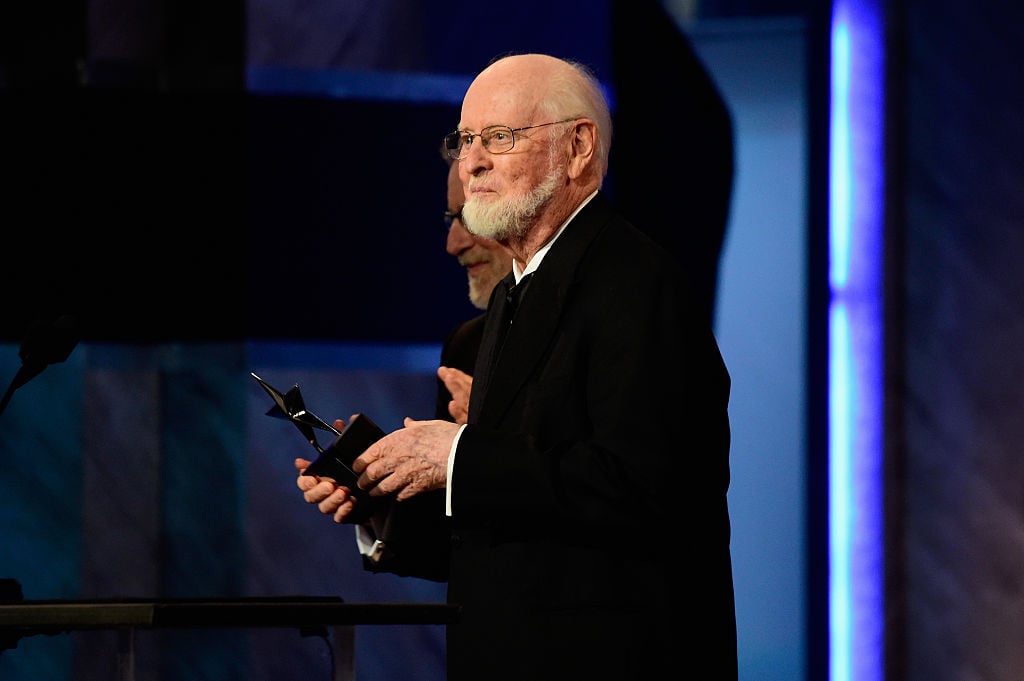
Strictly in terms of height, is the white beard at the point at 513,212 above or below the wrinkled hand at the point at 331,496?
above

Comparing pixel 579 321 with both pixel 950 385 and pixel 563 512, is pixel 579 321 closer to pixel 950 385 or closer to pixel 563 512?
pixel 563 512

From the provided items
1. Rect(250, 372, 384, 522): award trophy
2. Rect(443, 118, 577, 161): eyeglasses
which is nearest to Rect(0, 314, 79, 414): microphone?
Rect(250, 372, 384, 522): award trophy

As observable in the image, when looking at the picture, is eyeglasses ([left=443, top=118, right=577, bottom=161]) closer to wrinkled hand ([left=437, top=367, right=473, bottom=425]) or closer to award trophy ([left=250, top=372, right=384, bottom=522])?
award trophy ([left=250, top=372, right=384, bottom=522])

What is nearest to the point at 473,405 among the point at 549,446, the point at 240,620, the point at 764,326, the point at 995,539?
the point at 549,446

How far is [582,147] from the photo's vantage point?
2.20 m

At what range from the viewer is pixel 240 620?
1858mm

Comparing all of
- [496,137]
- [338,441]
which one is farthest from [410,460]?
[496,137]

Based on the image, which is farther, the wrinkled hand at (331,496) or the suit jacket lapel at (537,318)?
the wrinkled hand at (331,496)

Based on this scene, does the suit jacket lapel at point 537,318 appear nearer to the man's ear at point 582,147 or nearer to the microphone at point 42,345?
the man's ear at point 582,147

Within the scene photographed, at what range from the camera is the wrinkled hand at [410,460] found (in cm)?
186

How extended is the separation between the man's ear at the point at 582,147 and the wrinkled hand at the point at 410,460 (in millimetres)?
549

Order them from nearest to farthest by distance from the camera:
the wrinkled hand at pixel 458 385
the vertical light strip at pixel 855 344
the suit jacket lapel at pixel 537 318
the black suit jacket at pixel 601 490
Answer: the black suit jacket at pixel 601 490 < the suit jacket lapel at pixel 537 318 < the wrinkled hand at pixel 458 385 < the vertical light strip at pixel 855 344

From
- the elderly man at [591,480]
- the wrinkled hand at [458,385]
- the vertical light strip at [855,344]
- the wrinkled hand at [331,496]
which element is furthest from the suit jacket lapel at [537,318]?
the vertical light strip at [855,344]

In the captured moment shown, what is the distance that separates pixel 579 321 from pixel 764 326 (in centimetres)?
231
